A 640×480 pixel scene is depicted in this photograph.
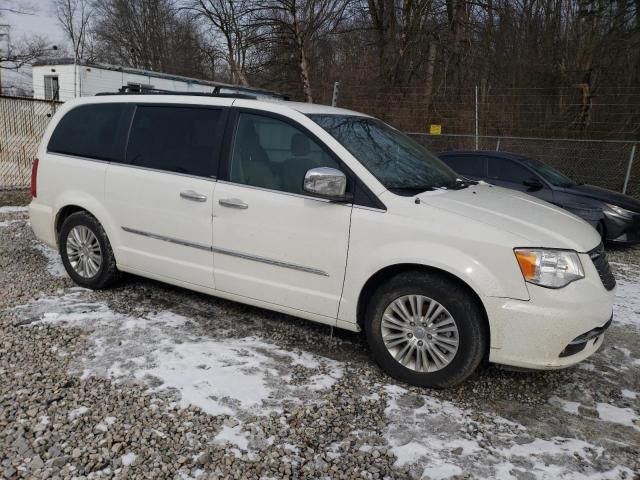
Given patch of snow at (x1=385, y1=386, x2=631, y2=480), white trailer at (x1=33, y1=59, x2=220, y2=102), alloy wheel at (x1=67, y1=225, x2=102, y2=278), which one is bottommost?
patch of snow at (x1=385, y1=386, x2=631, y2=480)

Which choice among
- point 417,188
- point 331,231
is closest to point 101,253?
point 331,231

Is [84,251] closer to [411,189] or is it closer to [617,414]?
[411,189]

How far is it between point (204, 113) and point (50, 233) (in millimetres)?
2166

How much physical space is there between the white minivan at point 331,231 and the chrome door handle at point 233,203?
1 centimetres

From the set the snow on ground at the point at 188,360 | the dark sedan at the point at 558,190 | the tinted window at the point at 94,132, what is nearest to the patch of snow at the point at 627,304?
the dark sedan at the point at 558,190

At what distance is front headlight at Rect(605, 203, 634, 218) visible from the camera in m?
7.56

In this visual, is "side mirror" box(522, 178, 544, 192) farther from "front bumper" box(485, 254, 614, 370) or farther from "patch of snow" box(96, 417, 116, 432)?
Result: "patch of snow" box(96, 417, 116, 432)

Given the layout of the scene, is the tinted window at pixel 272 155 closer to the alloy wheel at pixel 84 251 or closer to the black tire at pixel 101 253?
the black tire at pixel 101 253

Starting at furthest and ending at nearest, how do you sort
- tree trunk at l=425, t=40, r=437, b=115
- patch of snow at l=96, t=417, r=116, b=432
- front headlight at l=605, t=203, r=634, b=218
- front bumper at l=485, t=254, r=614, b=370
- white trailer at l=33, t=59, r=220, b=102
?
1. white trailer at l=33, t=59, r=220, b=102
2. tree trunk at l=425, t=40, r=437, b=115
3. front headlight at l=605, t=203, r=634, b=218
4. front bumper at l=485, t=254, r=614, b=370
5. patch of snow at l=96, t=417, r=116, b=432

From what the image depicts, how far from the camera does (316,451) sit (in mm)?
2695

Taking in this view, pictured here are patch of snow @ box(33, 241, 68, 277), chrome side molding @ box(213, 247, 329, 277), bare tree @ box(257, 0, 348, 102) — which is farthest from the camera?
bare tree @ box(257, 0, 348, 102)

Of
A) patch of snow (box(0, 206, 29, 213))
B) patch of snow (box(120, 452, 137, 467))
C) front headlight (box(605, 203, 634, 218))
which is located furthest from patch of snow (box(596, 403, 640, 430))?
patch of snow (box(0, 206, 29, 213))

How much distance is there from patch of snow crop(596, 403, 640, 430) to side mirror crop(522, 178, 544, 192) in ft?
16.9

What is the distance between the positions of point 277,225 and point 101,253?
205cm
